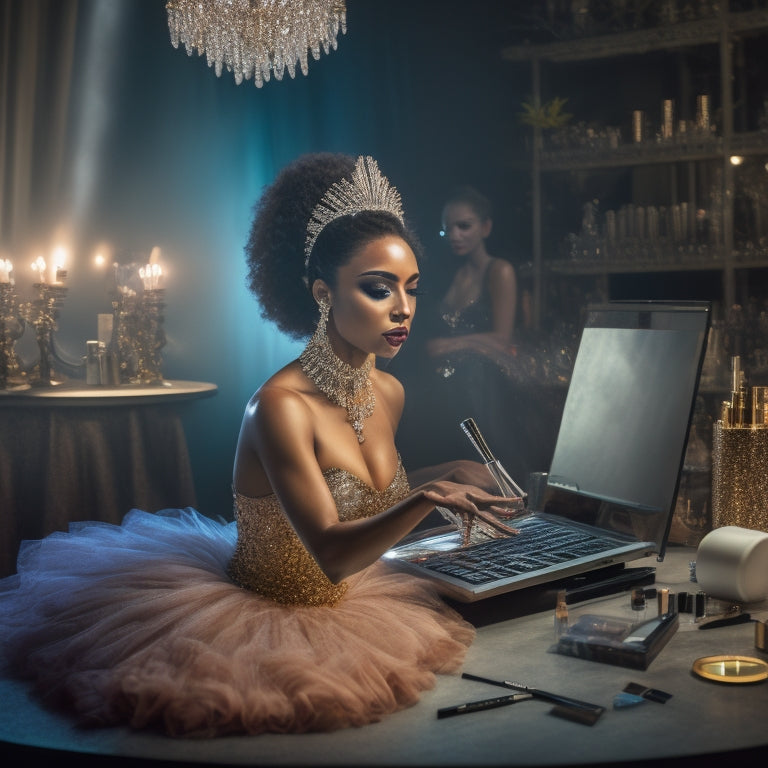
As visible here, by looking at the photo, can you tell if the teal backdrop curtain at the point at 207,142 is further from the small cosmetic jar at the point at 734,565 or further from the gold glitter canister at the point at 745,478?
the small cosmetic jar at the point at 734,565

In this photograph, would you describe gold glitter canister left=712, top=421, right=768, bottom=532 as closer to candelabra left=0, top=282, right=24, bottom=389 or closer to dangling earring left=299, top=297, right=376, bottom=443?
dangling earring left=299, top=297, right=376, bottom=443

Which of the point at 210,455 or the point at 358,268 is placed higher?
the point at 358,268

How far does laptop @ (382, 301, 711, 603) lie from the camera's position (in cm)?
145

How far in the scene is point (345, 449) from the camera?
156 cm

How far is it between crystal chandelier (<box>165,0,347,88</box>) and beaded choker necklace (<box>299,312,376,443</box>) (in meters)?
1.15

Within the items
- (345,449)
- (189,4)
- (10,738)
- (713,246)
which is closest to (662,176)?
(713,246)

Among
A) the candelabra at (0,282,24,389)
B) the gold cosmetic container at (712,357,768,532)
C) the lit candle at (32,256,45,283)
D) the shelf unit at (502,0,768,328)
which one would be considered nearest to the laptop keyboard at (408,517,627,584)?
the gold cosmetic container at (712,357,768,532)

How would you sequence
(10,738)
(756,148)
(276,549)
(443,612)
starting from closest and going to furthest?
1. (10,738)
2. (443,612)
3. (276,549)
4. (756,148)

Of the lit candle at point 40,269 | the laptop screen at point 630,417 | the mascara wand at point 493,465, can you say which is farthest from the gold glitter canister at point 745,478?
the lit candle at point 40,269

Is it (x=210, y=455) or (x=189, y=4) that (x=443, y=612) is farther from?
(x=210, y=455)

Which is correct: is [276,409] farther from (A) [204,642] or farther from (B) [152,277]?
(B) [152,277]

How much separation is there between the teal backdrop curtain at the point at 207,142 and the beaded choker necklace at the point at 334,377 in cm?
231

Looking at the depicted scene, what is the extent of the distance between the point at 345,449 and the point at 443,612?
0.33m

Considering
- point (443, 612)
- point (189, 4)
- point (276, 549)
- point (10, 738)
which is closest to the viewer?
point (10, 738)
